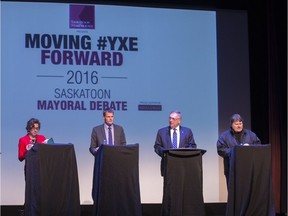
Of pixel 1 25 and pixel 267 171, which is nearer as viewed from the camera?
pixel 267 171

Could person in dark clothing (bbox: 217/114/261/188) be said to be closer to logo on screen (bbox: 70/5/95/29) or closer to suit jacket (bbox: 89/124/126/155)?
suit jacket (bbox: 89/124/126/155)

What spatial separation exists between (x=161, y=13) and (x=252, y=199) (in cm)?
336

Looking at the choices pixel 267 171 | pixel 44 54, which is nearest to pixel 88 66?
pixel 44 54

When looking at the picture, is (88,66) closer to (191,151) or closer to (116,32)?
(116,32)

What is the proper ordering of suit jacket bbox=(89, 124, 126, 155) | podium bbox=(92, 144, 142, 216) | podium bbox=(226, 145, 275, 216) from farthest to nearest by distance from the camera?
1. suit jacket bbox=(89, 124, 126, 155)
2. podium bbox=(226, 145, 275, 216)
3. podium bbox=(92, 144, 142, 216)

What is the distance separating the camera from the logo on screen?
287 inches

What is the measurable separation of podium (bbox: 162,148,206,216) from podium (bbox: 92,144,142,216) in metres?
0.38

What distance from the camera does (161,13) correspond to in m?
7.54

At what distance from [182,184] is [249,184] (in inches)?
27.6

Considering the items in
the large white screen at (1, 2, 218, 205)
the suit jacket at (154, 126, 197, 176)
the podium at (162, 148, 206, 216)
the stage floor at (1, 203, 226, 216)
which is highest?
the large white screen at (1, 2, 218, 205)

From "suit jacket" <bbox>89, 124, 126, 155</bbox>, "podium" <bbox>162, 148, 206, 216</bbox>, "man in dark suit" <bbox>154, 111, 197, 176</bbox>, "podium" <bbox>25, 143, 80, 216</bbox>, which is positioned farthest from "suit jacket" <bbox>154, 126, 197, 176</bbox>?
"podium" <bbox>25, 143, 80, 216</bbox>

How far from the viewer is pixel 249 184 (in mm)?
5316

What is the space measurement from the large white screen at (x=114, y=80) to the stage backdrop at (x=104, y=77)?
0.05 feet

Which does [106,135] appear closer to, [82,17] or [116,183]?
[116,183]
